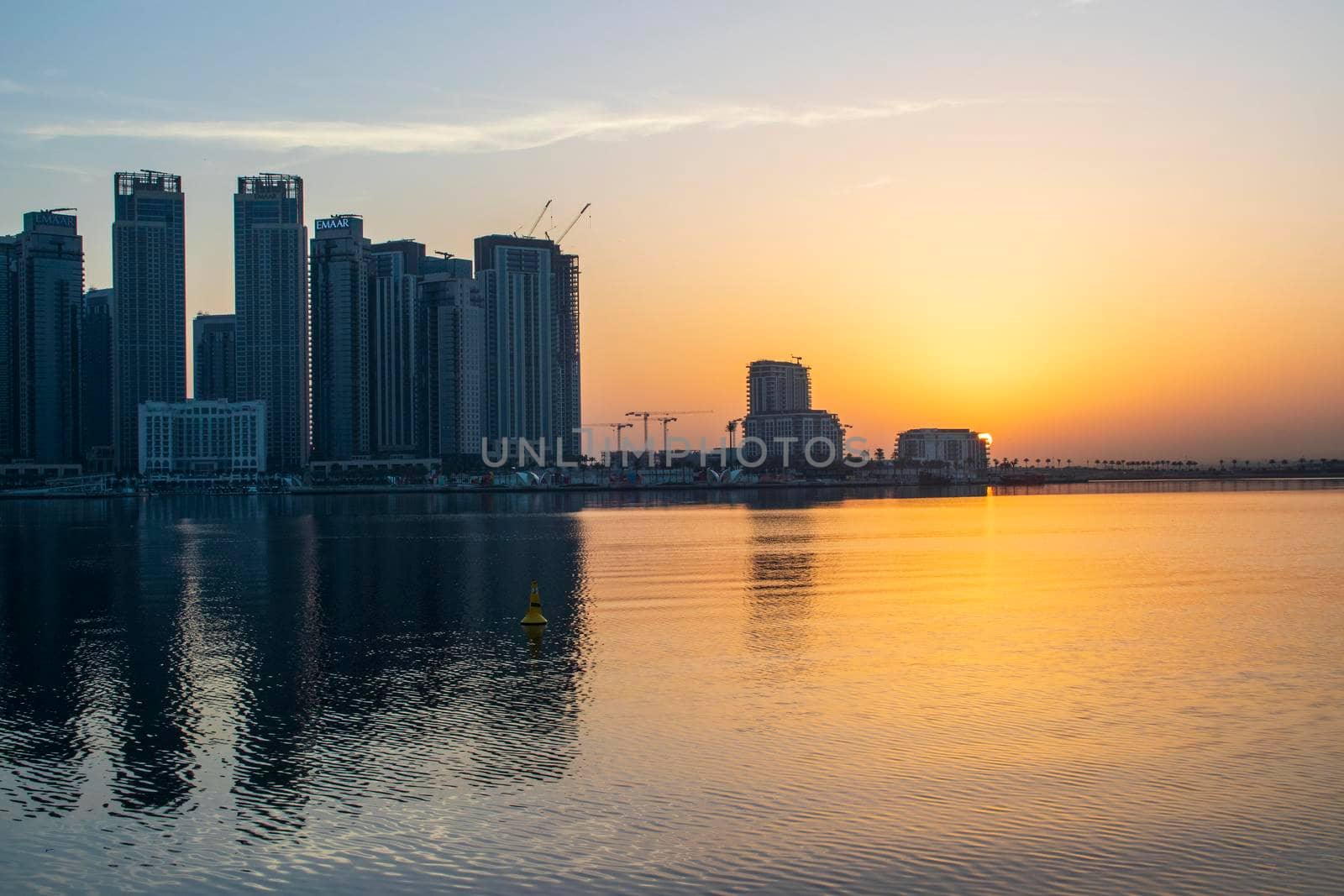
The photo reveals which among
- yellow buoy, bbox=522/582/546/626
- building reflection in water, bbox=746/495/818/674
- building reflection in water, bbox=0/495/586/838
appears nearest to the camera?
building reflection in water, bbox=0/495/586/838

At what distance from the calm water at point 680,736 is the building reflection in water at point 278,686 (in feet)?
0.44

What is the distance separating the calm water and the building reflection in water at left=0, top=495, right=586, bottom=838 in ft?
0.44

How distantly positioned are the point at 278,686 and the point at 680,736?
11268 millimetres

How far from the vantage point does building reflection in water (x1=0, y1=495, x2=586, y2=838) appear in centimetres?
2131

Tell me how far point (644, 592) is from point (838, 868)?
1387 inches

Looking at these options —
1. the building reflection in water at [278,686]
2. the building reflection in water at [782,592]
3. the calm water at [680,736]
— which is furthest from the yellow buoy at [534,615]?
the building reflection in water at [782,592]

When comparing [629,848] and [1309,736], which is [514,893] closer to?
[629,848]

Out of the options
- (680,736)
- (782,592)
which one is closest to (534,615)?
(782,592)

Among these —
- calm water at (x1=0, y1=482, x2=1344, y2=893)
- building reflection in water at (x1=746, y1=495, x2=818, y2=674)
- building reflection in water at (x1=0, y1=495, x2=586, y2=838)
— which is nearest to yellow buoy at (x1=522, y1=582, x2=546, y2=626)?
building reflection in water at (x1=0, y1=495, x2=586, y2=838)

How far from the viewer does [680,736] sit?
24609mm

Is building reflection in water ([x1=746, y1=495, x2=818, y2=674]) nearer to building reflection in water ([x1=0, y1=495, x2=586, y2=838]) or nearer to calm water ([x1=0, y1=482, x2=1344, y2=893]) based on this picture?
calm water ([x1=0, y1=482, x2=1344, y2=893])

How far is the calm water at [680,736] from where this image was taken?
17.4 metres

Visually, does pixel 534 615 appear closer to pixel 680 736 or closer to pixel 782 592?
pixel 782 592

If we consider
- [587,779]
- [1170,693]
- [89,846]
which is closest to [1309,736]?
[1170,693]
